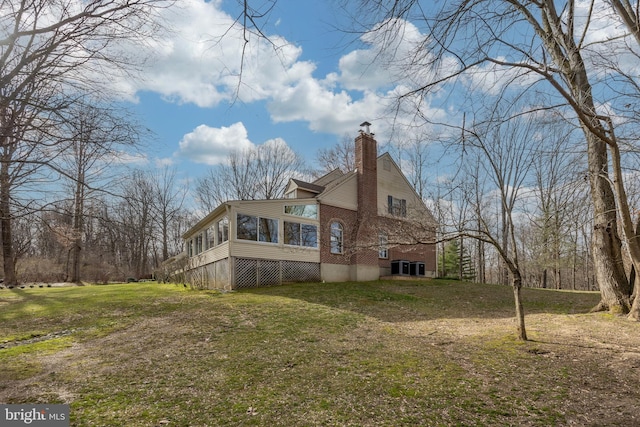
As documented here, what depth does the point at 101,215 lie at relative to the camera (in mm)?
5035

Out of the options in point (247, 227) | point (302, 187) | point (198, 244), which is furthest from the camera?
point (198, 244)

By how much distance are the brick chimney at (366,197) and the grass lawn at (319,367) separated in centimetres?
891

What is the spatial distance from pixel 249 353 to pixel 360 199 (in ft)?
47.7

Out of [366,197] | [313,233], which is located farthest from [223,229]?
[366,197]

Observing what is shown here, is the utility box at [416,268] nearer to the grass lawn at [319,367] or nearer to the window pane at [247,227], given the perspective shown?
the window pane at [247,227]

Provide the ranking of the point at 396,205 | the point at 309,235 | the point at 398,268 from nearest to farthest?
1. the point at 309,235
2. the point at 398,268
3. the point at 396,205

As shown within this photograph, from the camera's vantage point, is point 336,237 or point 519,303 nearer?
point 519,303

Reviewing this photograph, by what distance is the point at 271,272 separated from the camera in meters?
16.9

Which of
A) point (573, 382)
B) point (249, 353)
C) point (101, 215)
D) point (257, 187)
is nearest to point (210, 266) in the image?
point (249, 353)

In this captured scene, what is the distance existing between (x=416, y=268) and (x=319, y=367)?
17838mm

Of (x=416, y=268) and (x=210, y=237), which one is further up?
(x=210, y=237)

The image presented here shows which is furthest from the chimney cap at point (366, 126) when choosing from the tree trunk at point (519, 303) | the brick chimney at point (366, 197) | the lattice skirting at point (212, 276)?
the tree trunk at point (519, 303)

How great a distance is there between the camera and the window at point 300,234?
57.9 ft

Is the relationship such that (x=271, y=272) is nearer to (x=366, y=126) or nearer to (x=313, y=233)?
(x=313, y=233)
